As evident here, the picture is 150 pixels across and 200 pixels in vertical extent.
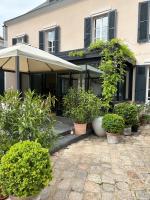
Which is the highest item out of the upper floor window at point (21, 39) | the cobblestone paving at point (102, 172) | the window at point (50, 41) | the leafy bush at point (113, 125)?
the upper floor window at point (21, 39)

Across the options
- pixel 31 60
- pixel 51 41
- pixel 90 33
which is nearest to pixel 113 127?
pixel 31 60

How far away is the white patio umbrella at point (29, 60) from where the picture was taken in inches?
166

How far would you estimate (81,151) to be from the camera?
4.69 m

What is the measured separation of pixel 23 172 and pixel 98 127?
4050mm

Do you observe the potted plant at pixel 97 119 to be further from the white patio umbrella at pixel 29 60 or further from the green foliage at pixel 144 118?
the green foliage at pixel 144 118

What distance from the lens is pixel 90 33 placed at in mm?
10211

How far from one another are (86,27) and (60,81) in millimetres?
3816

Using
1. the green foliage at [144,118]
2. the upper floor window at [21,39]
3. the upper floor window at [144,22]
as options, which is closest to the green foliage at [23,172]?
the green foliage at [144,118]

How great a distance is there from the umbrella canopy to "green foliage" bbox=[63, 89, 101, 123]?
88 centimetres

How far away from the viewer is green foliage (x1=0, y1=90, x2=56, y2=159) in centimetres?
291

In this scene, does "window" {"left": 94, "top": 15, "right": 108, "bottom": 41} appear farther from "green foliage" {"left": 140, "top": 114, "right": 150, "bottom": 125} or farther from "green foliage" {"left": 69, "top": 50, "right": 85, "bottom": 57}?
"green foliage" {"left": 140, "top": 114, "right": 150, "bottom": 125}

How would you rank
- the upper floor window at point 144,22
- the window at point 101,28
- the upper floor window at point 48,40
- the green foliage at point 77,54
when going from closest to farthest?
the green foliage at point 77,54
the upper floor window at point 144,22
the window at point 101,28
the upper floor window at point 48,40

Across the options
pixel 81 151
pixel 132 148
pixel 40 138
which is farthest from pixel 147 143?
pixel 40 138

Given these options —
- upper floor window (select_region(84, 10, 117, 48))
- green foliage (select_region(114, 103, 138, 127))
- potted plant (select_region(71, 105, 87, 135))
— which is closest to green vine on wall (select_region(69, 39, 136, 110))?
green foliage (select_region(114, 103, 138, 127))
